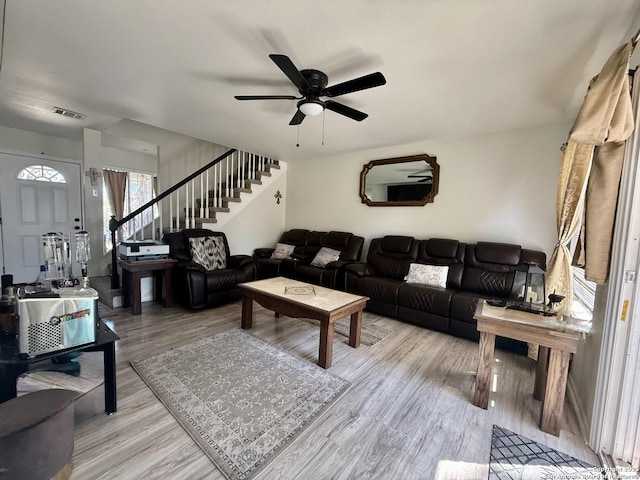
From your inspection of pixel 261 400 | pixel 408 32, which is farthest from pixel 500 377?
pixel 408 32

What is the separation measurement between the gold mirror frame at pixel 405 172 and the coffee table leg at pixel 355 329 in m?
2.17

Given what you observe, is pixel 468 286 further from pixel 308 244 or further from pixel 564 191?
pixel 308 244

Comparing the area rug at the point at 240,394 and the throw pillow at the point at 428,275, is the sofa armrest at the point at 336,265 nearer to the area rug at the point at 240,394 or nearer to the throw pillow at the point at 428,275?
the throw pillow at the point at 428,275

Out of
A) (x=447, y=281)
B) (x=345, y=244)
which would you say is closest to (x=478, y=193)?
(x=447, y=281)

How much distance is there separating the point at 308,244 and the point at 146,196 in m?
3.39

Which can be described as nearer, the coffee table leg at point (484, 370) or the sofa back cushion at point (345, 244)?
the coffee table leg at point (484, 370)

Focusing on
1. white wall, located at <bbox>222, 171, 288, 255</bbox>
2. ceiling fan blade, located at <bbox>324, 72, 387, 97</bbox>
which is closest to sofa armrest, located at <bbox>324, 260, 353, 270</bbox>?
white wall, located at <bbox>222, 171, 288, 255</bbox>

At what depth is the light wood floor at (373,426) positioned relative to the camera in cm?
134

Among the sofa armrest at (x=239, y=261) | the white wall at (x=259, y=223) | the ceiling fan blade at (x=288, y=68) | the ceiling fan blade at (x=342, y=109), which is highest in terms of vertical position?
the ceiling fan blade at (x=288, y=68)

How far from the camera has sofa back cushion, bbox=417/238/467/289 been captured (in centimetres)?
331

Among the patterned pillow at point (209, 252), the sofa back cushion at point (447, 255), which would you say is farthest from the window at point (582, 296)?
the patterned pillow at point (209, 252)

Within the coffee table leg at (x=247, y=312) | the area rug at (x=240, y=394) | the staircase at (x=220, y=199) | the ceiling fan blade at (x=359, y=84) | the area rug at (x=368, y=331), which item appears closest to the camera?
the area rug at (x=240, y=394)

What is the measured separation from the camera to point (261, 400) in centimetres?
182

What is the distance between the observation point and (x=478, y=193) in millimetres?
3523
